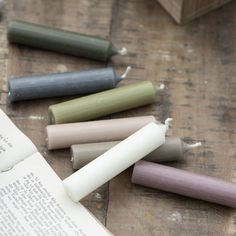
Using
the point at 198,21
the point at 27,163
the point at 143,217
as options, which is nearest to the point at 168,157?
the point at 143,217

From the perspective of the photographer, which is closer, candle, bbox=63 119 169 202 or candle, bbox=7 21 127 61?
candle, bbox=63 119 169 202

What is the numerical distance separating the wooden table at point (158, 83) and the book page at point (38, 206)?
0.09ft

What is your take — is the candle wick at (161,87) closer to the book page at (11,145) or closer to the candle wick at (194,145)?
the candle wick at (194,145)

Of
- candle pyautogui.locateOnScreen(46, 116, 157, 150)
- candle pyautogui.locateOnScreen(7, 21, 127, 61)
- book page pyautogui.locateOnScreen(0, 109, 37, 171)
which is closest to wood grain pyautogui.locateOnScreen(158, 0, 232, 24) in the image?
candle pyautogui.locateOnScreen(7, 21, 127, 61)

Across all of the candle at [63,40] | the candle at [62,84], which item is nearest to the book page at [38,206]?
the candle at [62,84]

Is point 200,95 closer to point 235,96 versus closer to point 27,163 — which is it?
point 235,96

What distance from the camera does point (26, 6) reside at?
1.16 metres

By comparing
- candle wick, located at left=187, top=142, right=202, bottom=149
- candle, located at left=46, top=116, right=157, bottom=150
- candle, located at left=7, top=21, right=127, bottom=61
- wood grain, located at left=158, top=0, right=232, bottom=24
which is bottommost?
candle wick, located at left=187, top=142, right=202, bottom=149

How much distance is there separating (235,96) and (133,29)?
223 millimetres

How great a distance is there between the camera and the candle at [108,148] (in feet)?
3.04

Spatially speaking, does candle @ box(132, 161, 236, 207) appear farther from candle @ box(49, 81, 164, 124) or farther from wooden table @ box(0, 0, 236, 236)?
candle @ box(49, 81, 164, 124)

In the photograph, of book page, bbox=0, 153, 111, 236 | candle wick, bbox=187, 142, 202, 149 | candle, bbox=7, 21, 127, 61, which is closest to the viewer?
book page, bbox=0, 153, 111, 236

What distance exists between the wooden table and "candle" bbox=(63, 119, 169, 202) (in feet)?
0.13

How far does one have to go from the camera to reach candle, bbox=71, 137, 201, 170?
927 mm
